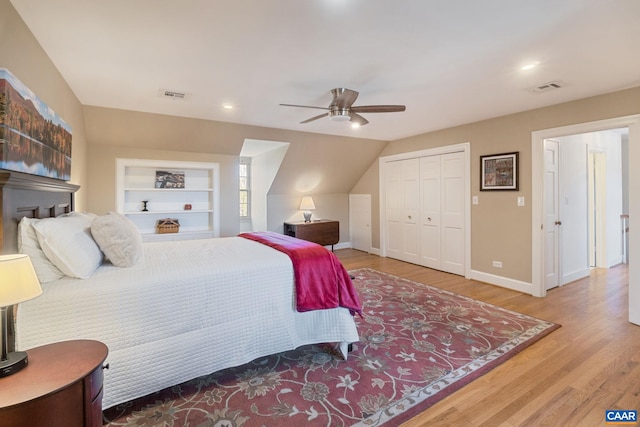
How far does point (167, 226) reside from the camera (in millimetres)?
4844

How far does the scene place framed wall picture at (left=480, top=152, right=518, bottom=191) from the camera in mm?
4008

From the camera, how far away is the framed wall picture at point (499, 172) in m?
4.01

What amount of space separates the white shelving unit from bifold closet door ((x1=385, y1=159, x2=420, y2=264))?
10.7ft

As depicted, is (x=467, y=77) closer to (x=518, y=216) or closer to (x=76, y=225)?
(x=518, y=216)

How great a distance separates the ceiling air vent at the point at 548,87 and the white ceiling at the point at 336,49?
6 centimetres

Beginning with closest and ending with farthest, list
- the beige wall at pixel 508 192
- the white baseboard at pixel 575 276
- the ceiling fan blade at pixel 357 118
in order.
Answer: the ceiling fan blade at pixel 357 118 → the beige wall at pixel 508 192 → the white baseboard at pixel 575 276

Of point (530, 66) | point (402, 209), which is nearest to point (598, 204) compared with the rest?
point (402, 209)

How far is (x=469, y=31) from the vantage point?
201 cm

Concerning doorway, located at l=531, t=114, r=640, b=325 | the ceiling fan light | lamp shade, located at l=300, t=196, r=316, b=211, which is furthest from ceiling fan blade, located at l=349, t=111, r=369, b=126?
lamp shade, located at l=300, t=196, r=316, b=211

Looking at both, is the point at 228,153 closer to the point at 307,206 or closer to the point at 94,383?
the point at 307,206

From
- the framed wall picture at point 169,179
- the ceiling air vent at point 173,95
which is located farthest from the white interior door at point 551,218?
the framed wall picture at point 169,179

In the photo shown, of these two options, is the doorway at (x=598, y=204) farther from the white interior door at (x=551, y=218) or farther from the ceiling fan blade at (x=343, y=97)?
the ceiling fan blade at (x=343, y=97)

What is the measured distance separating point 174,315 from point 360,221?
17.8 ft

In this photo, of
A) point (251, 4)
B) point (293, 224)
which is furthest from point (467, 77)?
point (293, 224)
